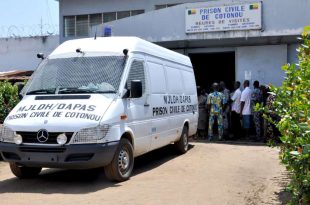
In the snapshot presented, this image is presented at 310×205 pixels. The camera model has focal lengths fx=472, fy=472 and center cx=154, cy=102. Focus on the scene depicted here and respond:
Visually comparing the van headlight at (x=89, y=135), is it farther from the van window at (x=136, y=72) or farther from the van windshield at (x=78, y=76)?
the van window at (x=136, y=72)

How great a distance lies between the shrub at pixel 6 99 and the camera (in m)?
11.7

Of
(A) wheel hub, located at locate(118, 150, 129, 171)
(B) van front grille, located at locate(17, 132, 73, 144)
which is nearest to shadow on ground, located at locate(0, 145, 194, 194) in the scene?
(A) wheel hub, located at locate(118, 150, 129, 171)

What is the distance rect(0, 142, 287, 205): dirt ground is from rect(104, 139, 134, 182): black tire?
0.13 meters

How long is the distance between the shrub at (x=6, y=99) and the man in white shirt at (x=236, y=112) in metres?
6.30

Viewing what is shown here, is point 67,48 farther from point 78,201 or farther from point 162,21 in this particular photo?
point 162,21

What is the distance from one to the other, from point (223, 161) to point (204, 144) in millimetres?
2965

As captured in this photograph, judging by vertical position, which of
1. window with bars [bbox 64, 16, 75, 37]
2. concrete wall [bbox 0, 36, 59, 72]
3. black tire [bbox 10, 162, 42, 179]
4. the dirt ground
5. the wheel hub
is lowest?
the dirt ground

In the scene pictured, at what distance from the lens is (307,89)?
15.2 ft

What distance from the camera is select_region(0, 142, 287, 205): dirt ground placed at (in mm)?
6621

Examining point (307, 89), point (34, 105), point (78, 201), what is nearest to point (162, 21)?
point (34, 105)

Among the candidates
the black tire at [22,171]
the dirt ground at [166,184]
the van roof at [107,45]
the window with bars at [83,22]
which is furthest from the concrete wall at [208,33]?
the black tire at [22,171]

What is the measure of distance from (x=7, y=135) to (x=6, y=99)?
190 inches

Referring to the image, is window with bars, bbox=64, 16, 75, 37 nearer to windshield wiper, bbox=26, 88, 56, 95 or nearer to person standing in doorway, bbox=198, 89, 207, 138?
person standing in doorway, bbox=198, 89, 207, 138

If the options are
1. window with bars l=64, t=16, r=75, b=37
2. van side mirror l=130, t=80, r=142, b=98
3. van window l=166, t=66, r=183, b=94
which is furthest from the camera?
window with bars l=64, t=16, r=75, b=37
